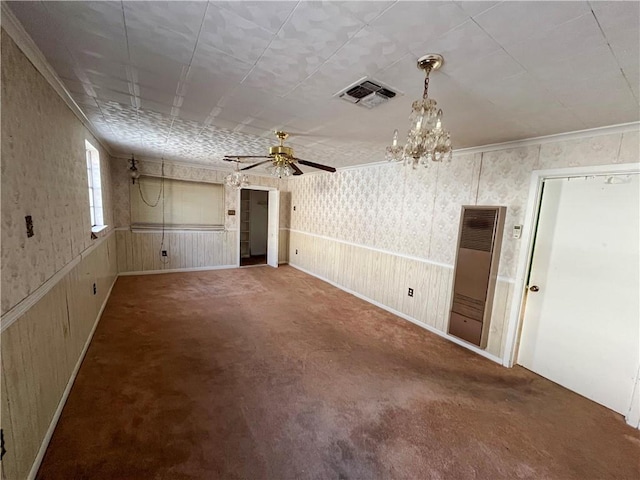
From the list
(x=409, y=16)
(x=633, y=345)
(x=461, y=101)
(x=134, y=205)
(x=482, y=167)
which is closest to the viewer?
(x=409, y=16)

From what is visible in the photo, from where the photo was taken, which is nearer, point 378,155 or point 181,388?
point 181,388

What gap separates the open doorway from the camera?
727 centimetres

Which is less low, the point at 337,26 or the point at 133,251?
the point at 337,26

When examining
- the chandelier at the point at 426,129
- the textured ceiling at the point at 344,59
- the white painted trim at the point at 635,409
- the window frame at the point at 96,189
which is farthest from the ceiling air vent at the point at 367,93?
the window frame at the point at 96,189

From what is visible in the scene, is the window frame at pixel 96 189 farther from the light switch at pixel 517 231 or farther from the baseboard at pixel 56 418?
the light switch at pixel 517 231

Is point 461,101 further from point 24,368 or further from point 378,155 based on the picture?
point 24,368

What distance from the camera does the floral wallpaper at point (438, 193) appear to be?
7.65 ft

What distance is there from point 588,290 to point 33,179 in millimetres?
4119

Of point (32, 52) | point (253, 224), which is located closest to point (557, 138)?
point (32, 52)

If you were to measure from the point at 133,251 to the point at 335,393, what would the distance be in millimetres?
4875

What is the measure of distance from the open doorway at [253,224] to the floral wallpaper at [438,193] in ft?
8.54

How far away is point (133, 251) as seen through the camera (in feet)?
16.8

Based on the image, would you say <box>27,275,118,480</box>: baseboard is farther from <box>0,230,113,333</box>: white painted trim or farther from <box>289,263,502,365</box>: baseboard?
<box>289,263,502,365</box>: baseboard

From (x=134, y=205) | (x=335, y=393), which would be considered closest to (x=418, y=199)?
(x=335, y=393)
